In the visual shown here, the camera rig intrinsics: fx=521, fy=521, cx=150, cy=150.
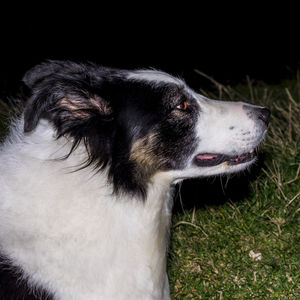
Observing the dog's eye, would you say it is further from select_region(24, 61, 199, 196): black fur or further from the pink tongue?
the pink tongue

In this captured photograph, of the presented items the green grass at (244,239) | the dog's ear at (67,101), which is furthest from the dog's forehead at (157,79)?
the green grass at (244,239)

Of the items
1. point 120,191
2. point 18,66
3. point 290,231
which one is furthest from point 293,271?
point 18,66

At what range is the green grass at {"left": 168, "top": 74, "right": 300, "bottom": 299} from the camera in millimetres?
4289

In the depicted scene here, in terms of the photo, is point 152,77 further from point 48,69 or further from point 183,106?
point 48,69

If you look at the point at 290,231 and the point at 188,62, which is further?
the point at 188,62

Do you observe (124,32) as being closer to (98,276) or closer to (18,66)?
(18,66)

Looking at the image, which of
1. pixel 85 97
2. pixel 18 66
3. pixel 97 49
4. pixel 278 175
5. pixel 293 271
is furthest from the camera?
pixel 97 49

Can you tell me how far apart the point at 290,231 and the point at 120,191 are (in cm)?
216

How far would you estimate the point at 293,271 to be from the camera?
4.30m

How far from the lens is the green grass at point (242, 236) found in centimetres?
430

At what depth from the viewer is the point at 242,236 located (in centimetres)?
483

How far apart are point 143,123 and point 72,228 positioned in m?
0.78

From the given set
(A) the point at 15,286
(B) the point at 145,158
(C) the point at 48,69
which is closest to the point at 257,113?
(B) the point at 145,158

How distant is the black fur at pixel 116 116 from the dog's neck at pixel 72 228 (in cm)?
10
